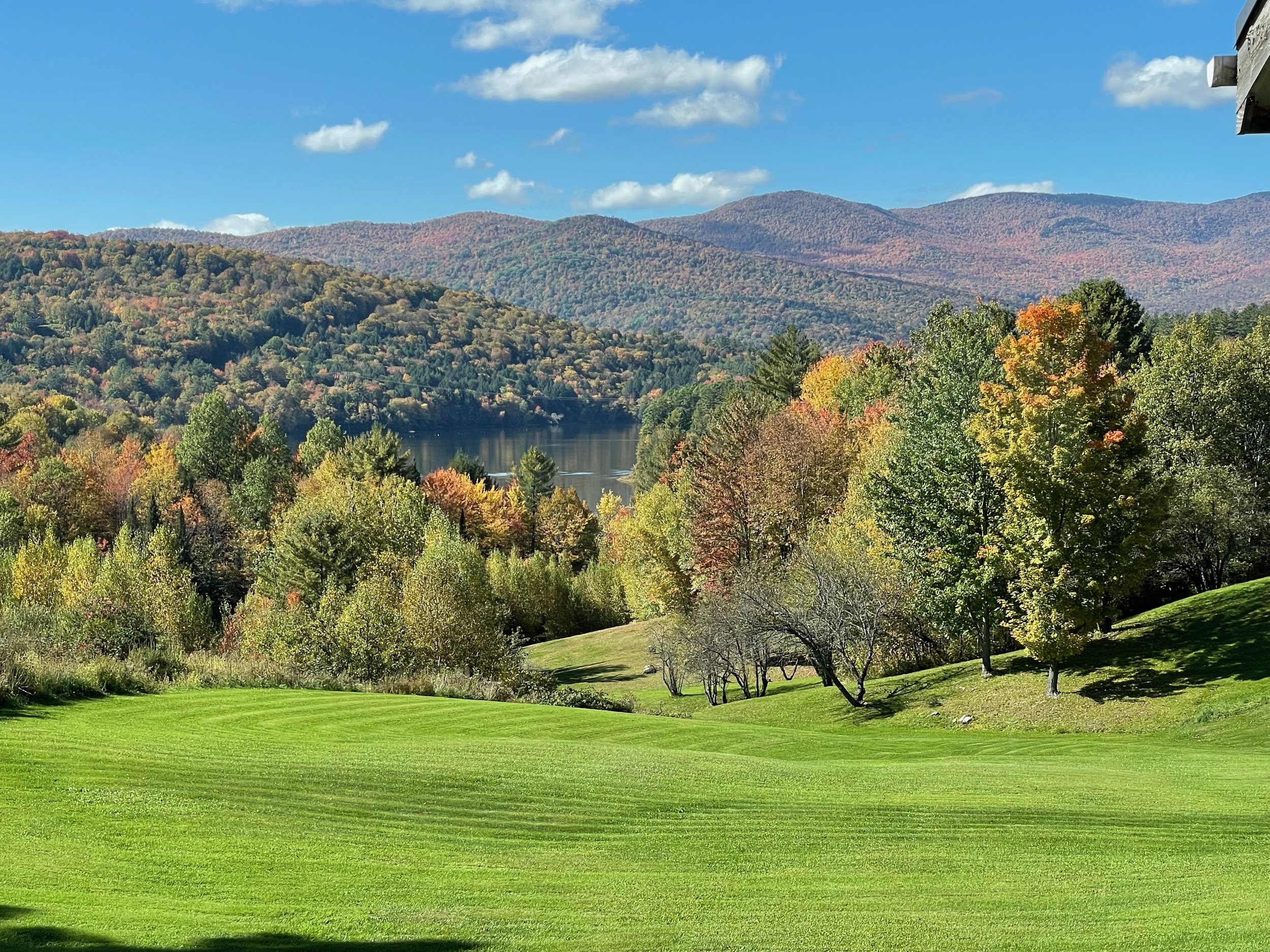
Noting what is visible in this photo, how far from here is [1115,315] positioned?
65375 mm

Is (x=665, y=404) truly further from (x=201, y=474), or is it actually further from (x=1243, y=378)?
(x=1243, y=378)

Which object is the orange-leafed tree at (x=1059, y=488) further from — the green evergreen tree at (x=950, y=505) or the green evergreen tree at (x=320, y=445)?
the green evergreen tree at (x=320, y=445)

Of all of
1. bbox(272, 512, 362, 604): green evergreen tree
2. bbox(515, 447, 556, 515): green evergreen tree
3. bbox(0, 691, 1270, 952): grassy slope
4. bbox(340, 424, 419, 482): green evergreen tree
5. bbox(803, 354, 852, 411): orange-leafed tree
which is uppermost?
bbox(803, 354, 852, 411): orange-leafed tree

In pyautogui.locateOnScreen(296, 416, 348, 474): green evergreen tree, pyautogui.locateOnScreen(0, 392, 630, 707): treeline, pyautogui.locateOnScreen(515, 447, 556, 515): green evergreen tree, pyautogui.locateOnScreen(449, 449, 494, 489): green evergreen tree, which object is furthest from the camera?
pyautogui.locateOnScreen(449, 449, 494, 489): green evergreen tree

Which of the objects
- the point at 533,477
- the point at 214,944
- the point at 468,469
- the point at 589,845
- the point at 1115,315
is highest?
the point at 1115,315

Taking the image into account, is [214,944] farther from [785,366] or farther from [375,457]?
[375,457]

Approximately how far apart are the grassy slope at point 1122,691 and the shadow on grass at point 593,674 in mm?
13858

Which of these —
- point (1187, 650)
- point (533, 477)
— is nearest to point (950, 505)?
point (1187, 650)

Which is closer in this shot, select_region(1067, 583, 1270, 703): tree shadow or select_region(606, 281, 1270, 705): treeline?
select_region(1067, 583, 1270, 703): tree shadow

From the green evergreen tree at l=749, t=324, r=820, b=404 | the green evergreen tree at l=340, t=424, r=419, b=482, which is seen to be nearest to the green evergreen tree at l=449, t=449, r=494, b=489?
the green evergreen tree at l=340, t=424, r=419, b=482

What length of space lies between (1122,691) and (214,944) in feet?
83.7

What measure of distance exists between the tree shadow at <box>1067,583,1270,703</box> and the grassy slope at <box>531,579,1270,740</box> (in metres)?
0.04

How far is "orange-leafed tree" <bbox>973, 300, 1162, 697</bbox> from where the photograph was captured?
1096 inches

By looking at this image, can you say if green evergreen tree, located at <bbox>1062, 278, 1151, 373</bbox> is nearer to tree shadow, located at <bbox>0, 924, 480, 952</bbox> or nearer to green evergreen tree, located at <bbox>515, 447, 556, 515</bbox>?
green evergreen tree, located at <bbox>515, 447, 556, 515</bbox>
